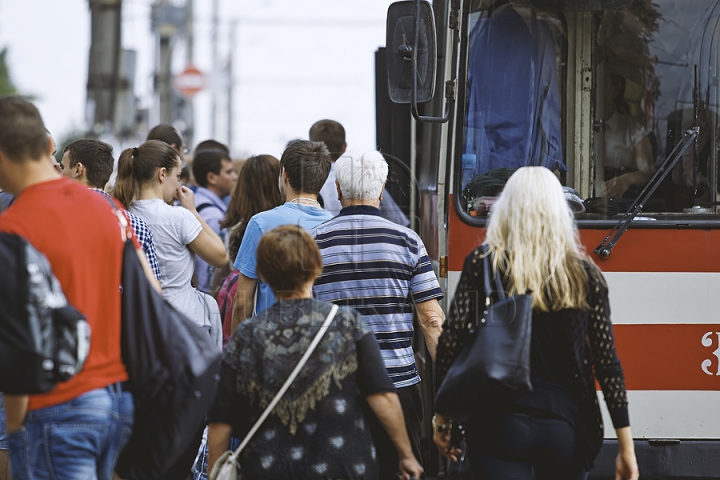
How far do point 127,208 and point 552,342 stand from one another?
2.45 m

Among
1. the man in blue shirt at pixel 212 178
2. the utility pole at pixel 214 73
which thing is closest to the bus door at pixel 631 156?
the man in blue shirt at pixel 212 178

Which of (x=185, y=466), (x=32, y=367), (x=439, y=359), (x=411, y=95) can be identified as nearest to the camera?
(x=32, y=367)

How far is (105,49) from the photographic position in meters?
15.3

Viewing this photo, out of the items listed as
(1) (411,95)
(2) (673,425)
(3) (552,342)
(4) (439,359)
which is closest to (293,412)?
(4) (439,359)

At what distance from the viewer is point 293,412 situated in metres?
3.22

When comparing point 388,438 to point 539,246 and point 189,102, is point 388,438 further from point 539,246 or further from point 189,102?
point 189,102

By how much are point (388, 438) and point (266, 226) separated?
4.29 feet

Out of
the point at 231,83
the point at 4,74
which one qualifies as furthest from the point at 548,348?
the point at 4,74

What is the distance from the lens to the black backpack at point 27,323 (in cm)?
269

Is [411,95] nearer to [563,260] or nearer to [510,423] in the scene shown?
[563,260]

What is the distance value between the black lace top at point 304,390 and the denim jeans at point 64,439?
1.64 feet

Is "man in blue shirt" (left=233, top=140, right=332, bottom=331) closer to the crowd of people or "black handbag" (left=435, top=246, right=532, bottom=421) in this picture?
the crowd of people

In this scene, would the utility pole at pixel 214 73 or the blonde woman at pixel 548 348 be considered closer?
the blonde woman at pixel 548 348

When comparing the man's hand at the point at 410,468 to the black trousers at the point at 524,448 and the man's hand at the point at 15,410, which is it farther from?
the man's hand at the point at 15,410
